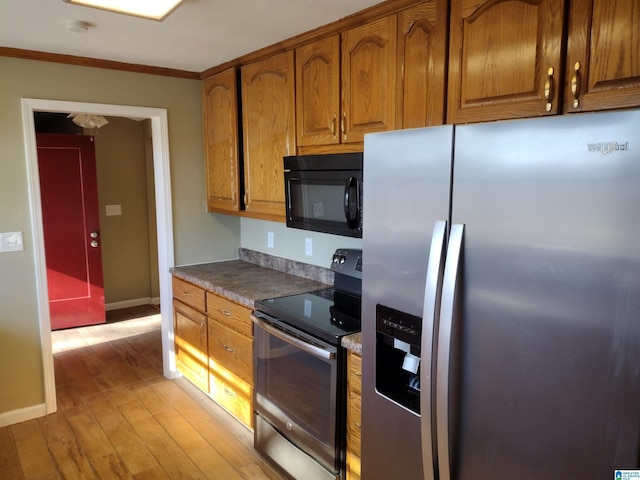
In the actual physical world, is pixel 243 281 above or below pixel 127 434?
above

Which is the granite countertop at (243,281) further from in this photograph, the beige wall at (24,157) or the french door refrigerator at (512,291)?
the french door refrigerator at (512,291)

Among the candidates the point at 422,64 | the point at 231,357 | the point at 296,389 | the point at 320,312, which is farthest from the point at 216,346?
the point at 422,64

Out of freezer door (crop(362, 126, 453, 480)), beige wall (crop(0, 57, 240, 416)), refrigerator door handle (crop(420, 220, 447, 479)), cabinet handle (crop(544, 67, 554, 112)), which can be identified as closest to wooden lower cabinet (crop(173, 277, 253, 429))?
beige wall (crop(0, 57, 240, 416))

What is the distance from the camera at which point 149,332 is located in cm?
459

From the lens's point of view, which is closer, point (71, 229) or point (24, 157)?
point (24, 157)

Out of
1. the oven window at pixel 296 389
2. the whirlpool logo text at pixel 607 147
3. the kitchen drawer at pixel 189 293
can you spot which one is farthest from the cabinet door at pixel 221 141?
the whirlpool logo text at pixel 607 147

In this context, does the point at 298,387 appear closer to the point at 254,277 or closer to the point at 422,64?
Result: the point at 254,277

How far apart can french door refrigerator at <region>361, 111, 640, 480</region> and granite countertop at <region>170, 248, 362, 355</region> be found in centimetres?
127

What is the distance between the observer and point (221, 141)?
3.25 metres

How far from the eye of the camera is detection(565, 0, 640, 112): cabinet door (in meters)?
1.27

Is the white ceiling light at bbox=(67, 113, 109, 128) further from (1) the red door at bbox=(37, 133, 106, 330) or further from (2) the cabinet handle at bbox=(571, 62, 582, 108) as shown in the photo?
(2) the cabinet handle at bbox=(571, 62, 582, 108)

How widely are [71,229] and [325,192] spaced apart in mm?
3584

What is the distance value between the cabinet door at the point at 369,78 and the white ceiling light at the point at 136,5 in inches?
31.5

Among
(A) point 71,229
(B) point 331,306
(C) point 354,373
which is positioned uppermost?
(A) point 71,229
